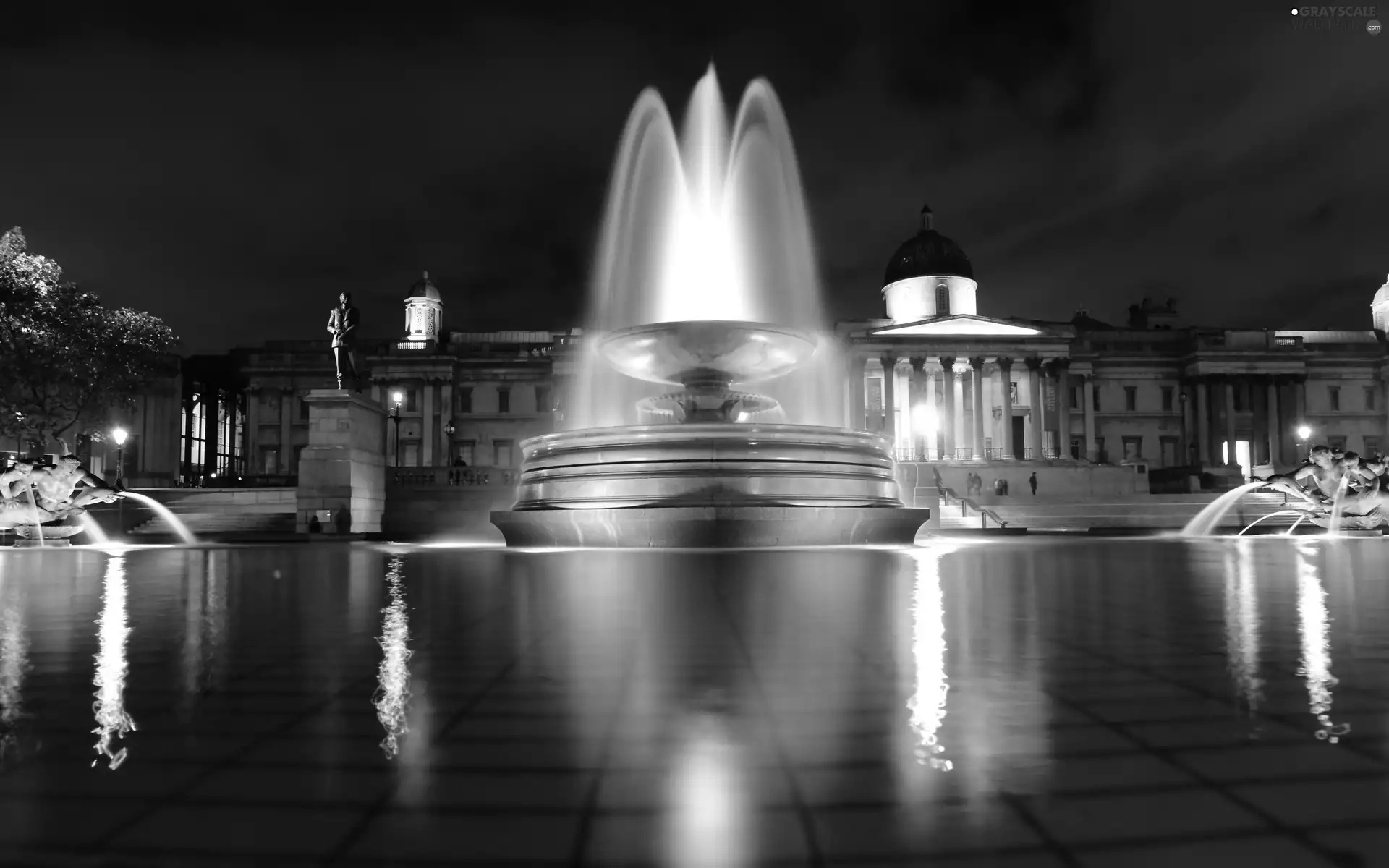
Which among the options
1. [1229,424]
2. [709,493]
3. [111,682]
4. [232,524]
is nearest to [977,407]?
[1229,424]

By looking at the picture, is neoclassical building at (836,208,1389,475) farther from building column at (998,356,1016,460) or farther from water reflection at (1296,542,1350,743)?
water reflection at (1296,542,1350,743)

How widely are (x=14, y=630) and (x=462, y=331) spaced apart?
238ft

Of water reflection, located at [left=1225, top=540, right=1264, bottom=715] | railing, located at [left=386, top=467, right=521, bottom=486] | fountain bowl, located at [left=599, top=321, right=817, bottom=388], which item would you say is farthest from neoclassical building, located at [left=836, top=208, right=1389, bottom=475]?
water reflection, located at [left=1225, top=540, right=1264, bottom=715]

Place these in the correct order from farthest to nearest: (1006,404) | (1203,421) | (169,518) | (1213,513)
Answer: (1203,421)
(1006,404)
(1213,513)
(169,518)

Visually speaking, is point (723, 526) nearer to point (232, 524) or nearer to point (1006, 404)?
point (232, 524)

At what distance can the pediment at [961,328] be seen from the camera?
57594 millimetres

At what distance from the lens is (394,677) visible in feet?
10.9

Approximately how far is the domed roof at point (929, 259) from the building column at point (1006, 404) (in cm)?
875

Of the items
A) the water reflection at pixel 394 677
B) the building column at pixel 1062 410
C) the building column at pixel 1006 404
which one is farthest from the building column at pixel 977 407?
the water reflection at pixel 394 677

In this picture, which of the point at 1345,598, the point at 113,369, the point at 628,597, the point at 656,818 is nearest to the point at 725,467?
the point at 628,597

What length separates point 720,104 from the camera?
21.9m

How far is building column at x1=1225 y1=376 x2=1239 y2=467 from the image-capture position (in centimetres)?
6372

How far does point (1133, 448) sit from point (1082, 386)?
7200 millimetres

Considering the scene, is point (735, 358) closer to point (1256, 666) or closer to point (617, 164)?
point (617, 164)
